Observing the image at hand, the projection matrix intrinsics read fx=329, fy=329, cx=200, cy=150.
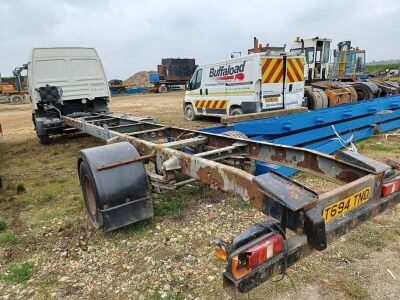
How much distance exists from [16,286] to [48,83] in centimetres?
645

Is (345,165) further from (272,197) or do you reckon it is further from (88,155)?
(88,155)

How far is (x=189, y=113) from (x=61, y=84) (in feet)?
17.3

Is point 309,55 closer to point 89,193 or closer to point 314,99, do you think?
point 314,99

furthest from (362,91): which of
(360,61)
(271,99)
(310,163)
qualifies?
(310,163)

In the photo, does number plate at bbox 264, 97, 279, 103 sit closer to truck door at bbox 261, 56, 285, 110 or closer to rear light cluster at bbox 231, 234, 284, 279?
truck door at bbox 261, 56, 285, 110

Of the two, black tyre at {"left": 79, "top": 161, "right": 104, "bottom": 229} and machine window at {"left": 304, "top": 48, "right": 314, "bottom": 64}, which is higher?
machine window at {"left": 304, "top": 48, "right": 314, "bottom": 64}

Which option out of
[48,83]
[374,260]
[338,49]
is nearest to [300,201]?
[374,260]

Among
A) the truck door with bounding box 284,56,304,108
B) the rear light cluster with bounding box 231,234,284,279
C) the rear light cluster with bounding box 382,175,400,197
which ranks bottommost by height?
the rear light cluster with bounding box 231,234,284,279

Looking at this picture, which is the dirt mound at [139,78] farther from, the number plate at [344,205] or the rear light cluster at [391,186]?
the number plate at [344,205]

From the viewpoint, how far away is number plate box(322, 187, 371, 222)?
2.06 metres

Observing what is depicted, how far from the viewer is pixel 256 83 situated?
29.8ft

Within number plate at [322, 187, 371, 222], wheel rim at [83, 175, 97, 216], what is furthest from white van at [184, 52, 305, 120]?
number plate at [322, 187, 371, 222]

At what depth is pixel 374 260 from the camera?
2.96 metres

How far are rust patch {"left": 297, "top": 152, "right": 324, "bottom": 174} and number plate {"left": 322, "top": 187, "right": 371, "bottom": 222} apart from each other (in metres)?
0.63
